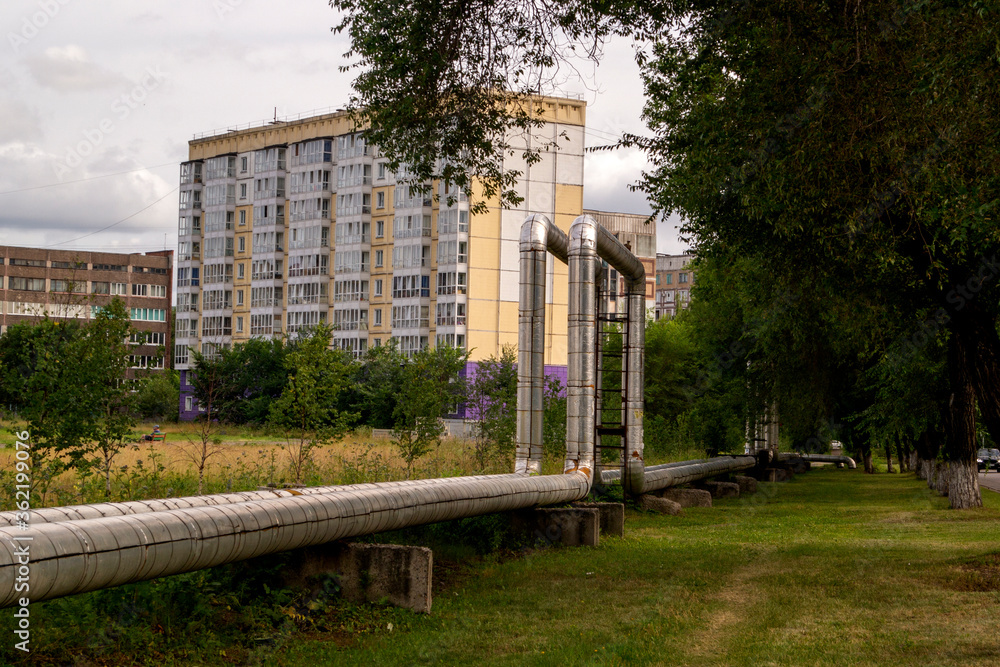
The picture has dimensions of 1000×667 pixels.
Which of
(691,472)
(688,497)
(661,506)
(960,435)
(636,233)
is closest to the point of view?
(960,435)

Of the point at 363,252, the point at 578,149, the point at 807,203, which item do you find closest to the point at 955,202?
the point at 807,203

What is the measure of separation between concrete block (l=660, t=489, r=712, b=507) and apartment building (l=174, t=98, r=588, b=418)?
43.5 meters

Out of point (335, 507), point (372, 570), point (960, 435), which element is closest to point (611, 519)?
point (372, 570)

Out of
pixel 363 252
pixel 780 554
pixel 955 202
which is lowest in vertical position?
pixel 780 554

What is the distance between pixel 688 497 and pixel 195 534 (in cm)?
1989

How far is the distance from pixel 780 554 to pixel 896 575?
2685mm

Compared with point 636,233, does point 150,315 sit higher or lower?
lower

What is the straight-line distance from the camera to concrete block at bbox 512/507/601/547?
53.0 ft

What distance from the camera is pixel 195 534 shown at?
8266 mm

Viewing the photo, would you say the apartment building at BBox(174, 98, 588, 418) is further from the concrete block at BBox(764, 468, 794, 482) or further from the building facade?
the building facade

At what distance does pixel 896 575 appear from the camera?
43.4ft

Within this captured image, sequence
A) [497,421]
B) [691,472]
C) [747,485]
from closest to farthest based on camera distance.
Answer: [497,421]
[691,472]
[747,485]

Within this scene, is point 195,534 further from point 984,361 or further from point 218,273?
point 218,273

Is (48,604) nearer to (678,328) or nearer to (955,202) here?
(955,202)
